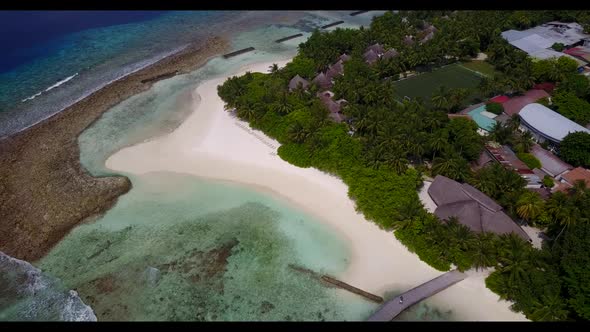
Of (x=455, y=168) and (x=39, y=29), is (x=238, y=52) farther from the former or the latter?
(x=455, y=168)

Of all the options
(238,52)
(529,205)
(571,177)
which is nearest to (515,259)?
(529,205)

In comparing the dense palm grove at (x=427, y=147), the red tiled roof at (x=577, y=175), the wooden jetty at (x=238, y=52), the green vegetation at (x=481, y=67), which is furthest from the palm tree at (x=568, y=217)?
the wooden jetty at (x=238, y=52)

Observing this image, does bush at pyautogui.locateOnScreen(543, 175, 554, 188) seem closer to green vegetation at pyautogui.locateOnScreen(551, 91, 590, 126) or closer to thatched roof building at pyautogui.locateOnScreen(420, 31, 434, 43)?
green vegetation at pyautogui.locateOnScreen(551, 91, 590, 126)

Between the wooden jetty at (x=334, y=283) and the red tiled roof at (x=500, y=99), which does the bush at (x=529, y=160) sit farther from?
the wooden jetty at (x=334, y=283)

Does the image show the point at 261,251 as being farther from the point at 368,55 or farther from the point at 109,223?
the point at 368,55

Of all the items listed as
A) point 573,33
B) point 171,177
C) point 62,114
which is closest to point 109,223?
point 171,177
